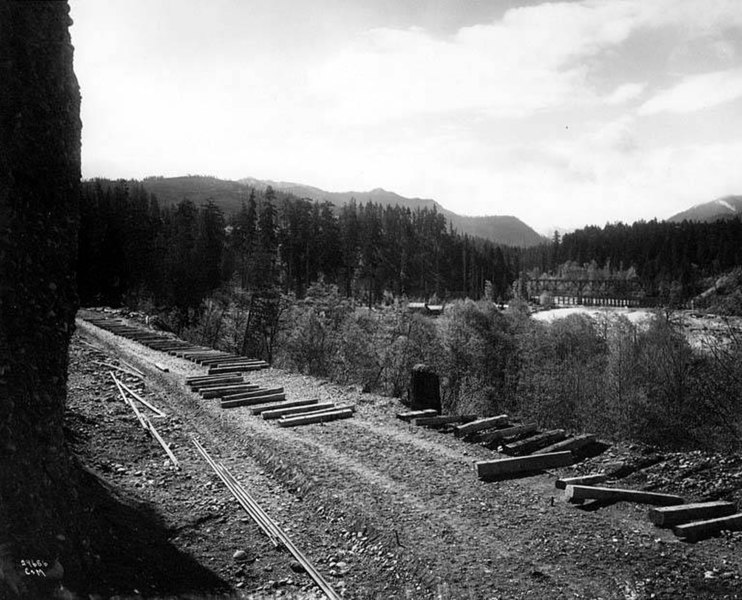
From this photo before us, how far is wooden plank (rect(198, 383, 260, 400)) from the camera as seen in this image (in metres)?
17.5

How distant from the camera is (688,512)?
7637 mm

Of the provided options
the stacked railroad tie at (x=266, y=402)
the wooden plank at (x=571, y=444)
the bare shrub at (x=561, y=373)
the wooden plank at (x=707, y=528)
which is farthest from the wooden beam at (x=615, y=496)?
the bare shrub at (x=561, y=373)

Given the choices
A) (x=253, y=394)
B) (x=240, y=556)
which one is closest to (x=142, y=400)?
(x=253, y=394)

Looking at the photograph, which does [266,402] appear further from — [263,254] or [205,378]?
[263,254]

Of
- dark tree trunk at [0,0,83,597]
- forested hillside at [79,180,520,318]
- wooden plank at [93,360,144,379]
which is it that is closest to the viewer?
dark tree trunk at [0,0,83,597]

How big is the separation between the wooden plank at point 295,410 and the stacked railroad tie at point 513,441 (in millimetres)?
2388

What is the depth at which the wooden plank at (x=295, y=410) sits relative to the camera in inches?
586

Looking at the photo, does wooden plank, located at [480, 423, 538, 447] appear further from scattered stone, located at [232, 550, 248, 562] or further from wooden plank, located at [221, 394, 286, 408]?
wooden plank, located at [221, 394, 286, 408]

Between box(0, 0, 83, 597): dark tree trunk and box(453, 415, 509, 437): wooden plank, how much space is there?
27.6ft


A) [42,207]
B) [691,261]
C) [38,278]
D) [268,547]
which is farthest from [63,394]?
[691,261]

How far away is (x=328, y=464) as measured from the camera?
11.0 metres

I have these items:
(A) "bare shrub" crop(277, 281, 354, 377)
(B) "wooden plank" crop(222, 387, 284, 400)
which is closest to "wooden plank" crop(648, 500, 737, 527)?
(B) "wooden plank" crop(222, 387, 284, 400)

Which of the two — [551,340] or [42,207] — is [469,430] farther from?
[551,340]

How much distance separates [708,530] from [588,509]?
161 centimetres
